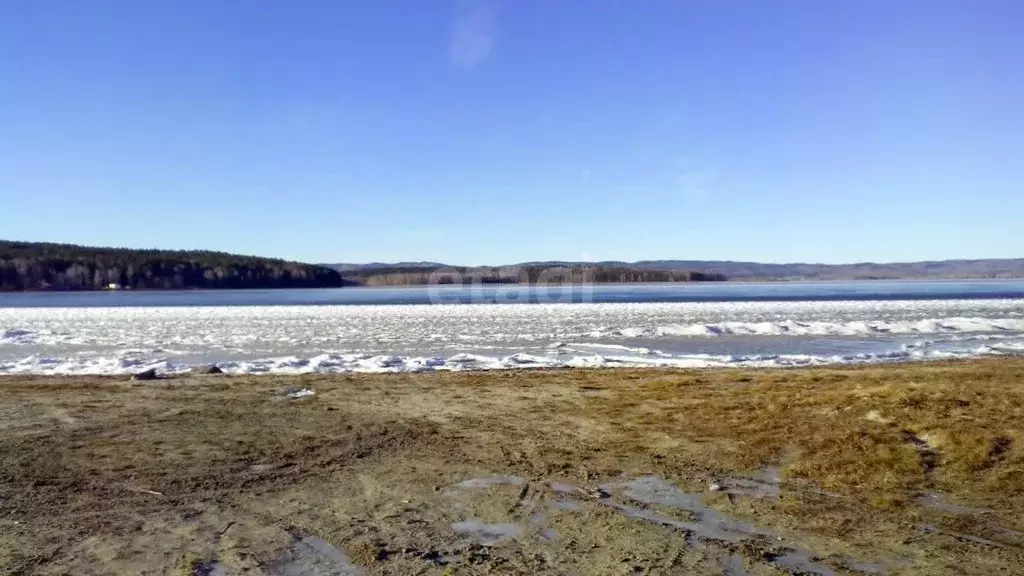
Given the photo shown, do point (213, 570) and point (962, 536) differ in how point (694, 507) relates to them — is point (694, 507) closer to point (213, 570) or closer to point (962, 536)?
point (962, 536)

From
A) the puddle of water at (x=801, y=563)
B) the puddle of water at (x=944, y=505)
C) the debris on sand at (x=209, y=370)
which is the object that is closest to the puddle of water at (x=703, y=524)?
the puddle of water at (x=801, y=563)

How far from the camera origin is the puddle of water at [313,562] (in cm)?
476

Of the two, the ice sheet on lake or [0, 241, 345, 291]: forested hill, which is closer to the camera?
the ice sheet on lake

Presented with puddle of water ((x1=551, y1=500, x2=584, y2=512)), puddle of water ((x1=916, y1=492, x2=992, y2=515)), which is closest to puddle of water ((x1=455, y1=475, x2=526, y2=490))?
puddle of water ((x1=551, y1=500, x2=584, y2=512))

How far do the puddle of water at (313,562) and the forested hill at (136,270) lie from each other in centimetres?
12625

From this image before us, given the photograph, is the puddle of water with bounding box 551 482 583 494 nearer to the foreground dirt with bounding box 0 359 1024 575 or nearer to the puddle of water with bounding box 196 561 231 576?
the foreground dirt with bounding box 0 359 1024 575

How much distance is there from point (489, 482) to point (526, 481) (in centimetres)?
34

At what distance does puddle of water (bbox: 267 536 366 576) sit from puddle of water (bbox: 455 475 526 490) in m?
1.76

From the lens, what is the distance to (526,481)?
6.96m

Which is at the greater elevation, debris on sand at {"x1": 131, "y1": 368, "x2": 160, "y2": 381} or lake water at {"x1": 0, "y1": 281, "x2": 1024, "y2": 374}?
debris on sand at {"x1": 131, "y1": 368, "x2": 160, "y2": 381}

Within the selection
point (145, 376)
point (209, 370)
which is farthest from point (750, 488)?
point (209, 370)

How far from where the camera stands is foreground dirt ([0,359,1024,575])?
5.02 m

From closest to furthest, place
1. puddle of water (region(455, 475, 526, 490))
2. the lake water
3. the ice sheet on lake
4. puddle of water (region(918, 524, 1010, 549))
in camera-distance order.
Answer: puddle of water (region(918, 524, 1010, 549)), puddle of water (region(455, 475, 526, 490)), the ice sheet on lake, the lake water

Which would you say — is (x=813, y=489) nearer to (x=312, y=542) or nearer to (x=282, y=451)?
(x=312, y=542)
